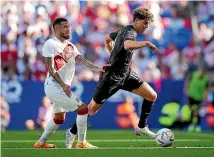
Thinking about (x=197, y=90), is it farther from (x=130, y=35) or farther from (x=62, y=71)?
(x=62, y=71)

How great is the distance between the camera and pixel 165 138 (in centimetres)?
1129

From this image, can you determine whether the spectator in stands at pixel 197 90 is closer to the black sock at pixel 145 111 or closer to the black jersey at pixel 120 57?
the black sock at pixel 145 111

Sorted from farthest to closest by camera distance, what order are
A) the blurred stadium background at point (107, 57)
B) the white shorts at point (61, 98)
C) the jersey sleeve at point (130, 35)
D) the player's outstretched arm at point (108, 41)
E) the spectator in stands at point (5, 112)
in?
the blurred stadium background at point (107, 57) < the spectator in stands at point (5, 112) < the player's outstretched arm at point (108, 41) < the jersey sleeve at point (130, 35) < the white shorts at point (61, 98)

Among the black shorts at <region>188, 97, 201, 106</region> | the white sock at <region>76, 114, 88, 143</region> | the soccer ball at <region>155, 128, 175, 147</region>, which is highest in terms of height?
the white sock at <region>76, 114, 88, 143</region>

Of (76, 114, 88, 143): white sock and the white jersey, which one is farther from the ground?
the white jersey

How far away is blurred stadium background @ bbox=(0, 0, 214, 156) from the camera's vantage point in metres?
20.3

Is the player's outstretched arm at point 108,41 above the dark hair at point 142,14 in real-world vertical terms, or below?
below

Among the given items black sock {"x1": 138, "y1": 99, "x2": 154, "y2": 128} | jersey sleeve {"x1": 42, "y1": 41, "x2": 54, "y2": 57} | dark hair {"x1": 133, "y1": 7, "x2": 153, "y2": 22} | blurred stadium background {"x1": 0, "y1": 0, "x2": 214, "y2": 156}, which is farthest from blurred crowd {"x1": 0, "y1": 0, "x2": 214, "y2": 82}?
jersey sleeve {"x1": 42, "y1": 41, "x2": 54, "y2": 57}

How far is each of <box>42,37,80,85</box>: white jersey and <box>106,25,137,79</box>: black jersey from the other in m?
1.11

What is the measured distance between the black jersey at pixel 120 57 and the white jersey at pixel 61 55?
111cm

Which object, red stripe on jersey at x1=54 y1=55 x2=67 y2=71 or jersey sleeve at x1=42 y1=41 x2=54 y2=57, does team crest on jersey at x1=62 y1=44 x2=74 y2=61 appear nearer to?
red stripe on jersey at x1=54 y1=55 x2=67 y2=71

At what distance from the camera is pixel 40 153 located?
9828 millimetres

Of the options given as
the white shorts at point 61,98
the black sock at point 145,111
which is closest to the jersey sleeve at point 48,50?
the white shorts at point 61,98

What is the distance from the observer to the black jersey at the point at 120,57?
11484mm
